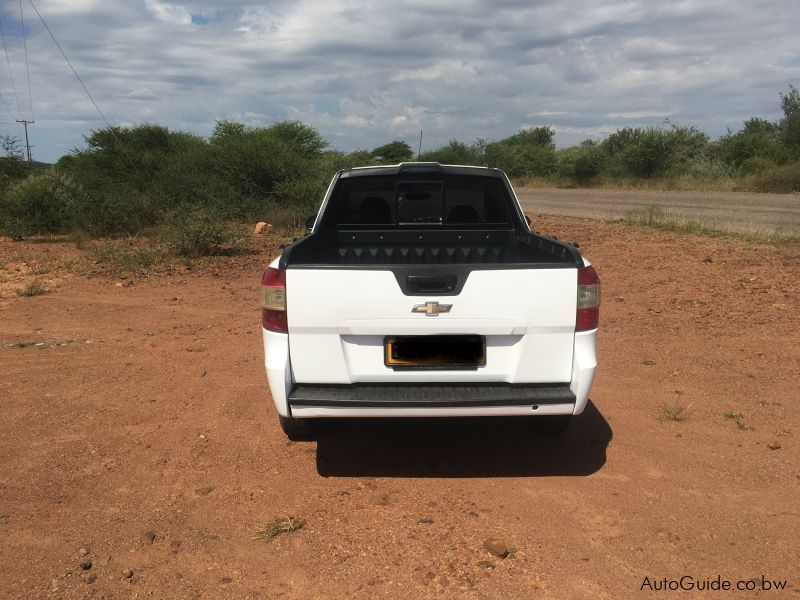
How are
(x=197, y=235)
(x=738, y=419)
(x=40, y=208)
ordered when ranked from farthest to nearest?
(x=40, y=208) < (x=197, y=235) < (x=738, y=419)

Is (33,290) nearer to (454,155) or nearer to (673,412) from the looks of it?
(673,412)

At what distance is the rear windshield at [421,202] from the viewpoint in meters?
5.46

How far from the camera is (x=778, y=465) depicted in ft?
12.7

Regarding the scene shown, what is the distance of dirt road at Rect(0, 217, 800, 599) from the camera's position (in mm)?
2865

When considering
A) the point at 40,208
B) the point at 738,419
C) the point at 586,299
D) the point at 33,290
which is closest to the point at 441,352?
the point at 586,299

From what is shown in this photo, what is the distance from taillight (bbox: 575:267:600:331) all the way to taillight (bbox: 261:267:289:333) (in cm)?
147

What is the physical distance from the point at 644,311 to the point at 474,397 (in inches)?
201

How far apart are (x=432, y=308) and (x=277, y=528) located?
1.28 meters

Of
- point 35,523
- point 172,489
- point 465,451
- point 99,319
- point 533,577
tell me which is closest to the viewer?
point 533,577

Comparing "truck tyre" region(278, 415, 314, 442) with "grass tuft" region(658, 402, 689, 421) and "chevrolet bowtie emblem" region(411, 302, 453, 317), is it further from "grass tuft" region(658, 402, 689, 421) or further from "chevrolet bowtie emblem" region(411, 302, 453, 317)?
"grass tuft" region(658, 402, 689, 421)

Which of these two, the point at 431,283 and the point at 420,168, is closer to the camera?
the point at 431,283

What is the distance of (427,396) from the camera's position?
338cm

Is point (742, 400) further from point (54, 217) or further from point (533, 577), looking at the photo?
point (54, 217)

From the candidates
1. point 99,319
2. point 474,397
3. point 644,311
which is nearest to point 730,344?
point 644,311
